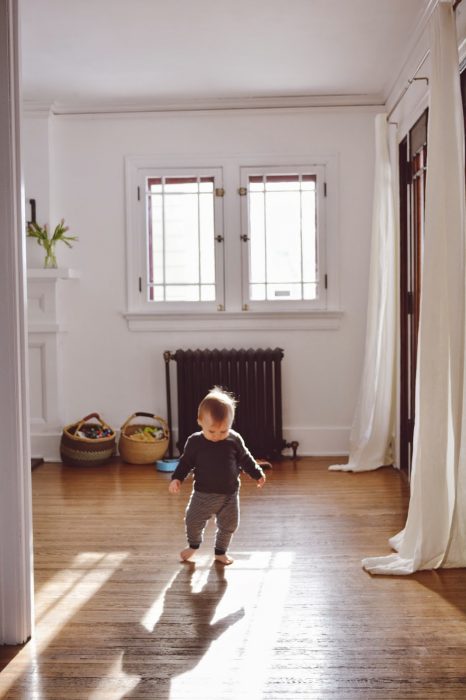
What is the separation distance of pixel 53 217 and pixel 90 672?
4.20m

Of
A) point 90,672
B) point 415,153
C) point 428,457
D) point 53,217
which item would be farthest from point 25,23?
point 90,672

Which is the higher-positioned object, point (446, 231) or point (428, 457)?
point (446, 231)

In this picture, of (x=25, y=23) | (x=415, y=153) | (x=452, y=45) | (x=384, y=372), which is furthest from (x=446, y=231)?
(x=25, y=23)

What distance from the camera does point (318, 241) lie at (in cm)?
610

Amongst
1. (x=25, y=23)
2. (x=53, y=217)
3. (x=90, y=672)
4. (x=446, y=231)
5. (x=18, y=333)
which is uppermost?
(x=25, y=23)

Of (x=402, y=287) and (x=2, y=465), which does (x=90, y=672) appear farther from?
(x=402, y=287)

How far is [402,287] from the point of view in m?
5.38

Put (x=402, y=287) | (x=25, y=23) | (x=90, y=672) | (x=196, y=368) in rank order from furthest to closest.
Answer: (x=196, y=368) → (x=402, y=287) → (x=25, y=23) → (x=90, y=672)

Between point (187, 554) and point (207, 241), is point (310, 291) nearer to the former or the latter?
point (207, 241)

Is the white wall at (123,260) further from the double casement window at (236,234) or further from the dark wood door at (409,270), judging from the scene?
the dark wood door at (409,270)

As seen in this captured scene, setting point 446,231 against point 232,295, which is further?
point 232,295

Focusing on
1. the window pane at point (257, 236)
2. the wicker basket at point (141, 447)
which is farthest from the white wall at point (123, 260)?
the window pane at point (257, 236)

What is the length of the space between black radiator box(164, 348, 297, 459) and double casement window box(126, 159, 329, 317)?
1.17ft

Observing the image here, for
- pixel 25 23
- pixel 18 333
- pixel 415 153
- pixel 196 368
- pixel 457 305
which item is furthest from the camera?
pixel 196 368
